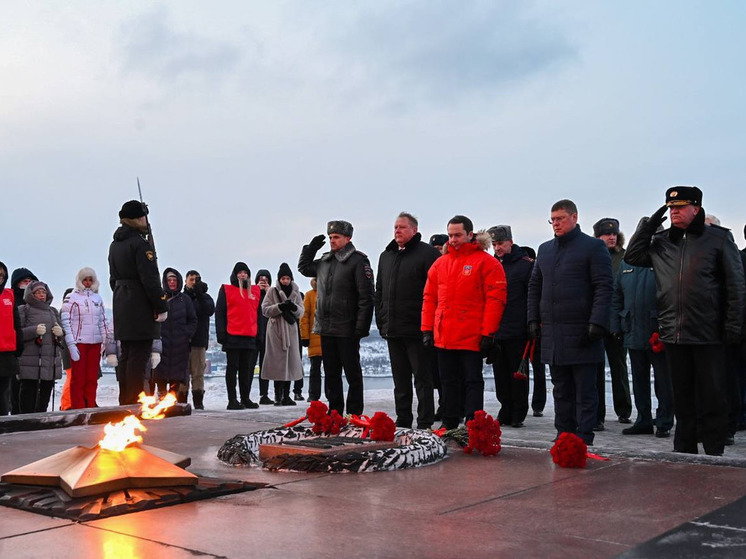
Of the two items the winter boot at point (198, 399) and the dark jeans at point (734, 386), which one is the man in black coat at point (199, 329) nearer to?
the winter boot at point (198, 399)

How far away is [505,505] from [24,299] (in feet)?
25.9

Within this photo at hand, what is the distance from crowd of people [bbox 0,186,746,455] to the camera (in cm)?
591

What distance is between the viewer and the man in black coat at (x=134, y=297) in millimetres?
8094

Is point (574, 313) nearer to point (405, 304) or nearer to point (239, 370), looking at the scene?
point (405, 304)

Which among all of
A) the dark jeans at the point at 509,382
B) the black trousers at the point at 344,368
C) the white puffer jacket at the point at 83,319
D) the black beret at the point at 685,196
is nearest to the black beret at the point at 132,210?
the white puffer jacket at the point at 83,319

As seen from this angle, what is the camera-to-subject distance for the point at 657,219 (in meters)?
6.11

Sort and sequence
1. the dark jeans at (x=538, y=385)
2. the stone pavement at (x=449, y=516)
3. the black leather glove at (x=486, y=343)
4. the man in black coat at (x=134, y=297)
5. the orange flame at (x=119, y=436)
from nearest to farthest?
the stone pavement at (x=449, y=516) < the orange flame at (x=119, y=436) < the black leather glove at (x=486, y=343) < the man in black coat at (x=134, y=297) < the dark jeans at (x=538, y=385)

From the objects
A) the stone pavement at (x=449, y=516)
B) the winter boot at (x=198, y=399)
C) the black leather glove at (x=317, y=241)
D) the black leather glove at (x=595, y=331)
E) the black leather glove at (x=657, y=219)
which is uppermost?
the black leather glove at (x=317, y=241)

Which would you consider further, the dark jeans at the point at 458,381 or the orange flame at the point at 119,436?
the dark jeans at the point at 458,381

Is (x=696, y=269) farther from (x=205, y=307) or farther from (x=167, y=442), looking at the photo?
(x=205, y=307)

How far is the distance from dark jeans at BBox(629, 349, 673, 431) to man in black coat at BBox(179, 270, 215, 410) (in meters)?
5.89

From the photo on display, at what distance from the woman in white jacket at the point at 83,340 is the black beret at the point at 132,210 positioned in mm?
1797

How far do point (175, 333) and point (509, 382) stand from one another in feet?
14.6

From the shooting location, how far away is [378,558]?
2.88 metres
